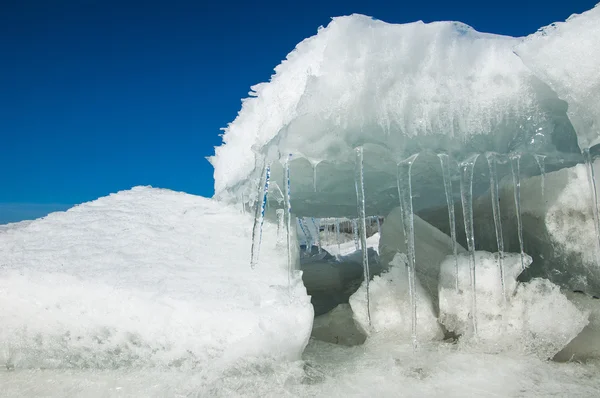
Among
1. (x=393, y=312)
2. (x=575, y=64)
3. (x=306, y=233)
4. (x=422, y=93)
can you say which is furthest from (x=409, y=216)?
(x=306, y=233)

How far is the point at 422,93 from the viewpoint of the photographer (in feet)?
9.88

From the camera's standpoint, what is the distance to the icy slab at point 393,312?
3.40 metres

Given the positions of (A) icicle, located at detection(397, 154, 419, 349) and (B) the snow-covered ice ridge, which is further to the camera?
(A) icicle, located at detection(397, 154, 419, 349)

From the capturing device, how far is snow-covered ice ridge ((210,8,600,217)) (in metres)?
2.81

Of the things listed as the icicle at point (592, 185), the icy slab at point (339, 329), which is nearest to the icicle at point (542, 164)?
the icicle at point (592, 185)

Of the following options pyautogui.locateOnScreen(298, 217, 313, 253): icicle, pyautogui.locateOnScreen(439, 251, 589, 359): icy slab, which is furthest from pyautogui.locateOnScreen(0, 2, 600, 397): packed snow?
pyautogui.locateOnScreen(298, 217, 313, 253): icicle

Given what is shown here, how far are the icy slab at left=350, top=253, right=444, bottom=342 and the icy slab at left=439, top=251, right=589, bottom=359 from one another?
0.40 ft

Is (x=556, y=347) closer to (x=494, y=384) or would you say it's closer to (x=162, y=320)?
(x=494, y=384)

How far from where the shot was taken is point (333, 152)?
3.20 m

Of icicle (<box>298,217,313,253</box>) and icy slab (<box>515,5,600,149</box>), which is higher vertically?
icy slab (<box>515,5,600,149</box>)

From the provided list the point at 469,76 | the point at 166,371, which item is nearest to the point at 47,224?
the point at 166,371

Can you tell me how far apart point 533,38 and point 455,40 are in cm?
48

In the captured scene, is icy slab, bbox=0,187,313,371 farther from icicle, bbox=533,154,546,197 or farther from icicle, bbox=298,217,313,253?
icicle, bbox=298,217,313,253

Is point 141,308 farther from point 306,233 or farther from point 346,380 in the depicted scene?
point 306,233
